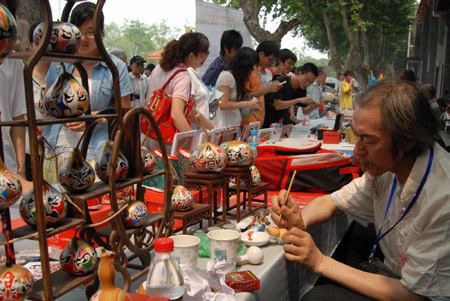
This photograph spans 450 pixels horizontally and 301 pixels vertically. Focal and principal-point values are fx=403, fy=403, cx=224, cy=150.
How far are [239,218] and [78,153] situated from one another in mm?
976

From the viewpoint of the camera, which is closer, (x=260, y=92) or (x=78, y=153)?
(x=78, y=153)

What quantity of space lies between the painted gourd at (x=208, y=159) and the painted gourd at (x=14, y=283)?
3.08 feet

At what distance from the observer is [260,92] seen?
394 centimetres

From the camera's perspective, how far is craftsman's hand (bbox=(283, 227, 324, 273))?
1488 mm

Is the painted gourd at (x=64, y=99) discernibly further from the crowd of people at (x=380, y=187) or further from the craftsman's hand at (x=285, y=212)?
the craftsman's hand at (x=285, y=212)

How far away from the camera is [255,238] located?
63.2 inches

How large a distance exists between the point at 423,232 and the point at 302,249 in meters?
0.41

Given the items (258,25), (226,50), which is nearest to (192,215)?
(226,50)

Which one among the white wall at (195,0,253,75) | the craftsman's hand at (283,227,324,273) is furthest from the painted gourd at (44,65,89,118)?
the white wall at (195,0,253,75)

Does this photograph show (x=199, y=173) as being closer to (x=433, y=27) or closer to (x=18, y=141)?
(x=18, y=141)

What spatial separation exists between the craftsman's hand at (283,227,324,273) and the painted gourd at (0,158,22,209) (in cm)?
94

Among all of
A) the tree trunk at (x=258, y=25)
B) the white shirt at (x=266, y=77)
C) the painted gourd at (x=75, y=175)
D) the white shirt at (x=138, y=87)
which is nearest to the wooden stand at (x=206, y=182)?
the painted gourd at (x=75, y=175)

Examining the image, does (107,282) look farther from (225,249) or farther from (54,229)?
(225,249)

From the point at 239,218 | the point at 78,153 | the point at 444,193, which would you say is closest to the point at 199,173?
the point at 239,218
